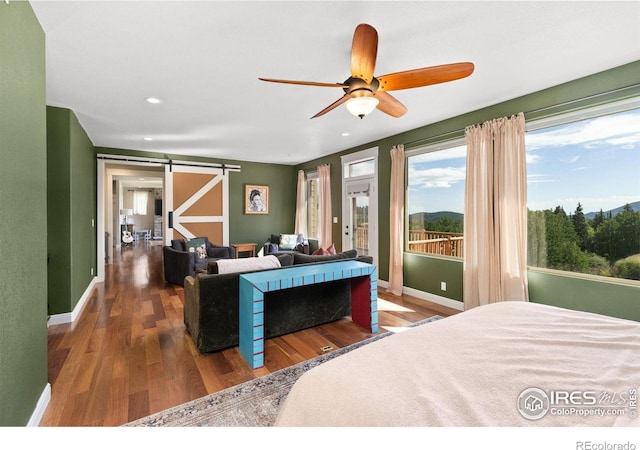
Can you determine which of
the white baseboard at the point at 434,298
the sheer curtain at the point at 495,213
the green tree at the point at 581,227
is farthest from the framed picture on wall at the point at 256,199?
the green tree at the point at 581,227

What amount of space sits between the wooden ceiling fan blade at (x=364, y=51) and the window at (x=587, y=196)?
250 cm

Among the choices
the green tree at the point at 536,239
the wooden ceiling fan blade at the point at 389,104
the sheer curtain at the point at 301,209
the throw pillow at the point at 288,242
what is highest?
the wooden ceiling fan blade at the point at 389,104

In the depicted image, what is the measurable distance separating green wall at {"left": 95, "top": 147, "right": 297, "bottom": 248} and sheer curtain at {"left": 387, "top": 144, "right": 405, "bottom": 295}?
12.2 feet

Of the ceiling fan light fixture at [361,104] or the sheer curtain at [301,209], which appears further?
the sheer curtain at [301,209]

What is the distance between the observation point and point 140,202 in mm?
13391

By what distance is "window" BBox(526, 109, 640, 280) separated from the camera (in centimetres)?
263

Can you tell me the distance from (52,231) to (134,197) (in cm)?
1144

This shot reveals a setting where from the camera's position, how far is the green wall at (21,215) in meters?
1.41

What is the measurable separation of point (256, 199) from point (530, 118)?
5.88m

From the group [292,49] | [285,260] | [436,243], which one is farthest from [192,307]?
[436,243]

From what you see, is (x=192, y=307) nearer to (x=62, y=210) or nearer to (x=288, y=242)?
(x=62, y=210)

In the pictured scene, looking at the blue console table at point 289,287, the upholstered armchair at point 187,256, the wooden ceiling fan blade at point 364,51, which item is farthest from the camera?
the upholstered armchair at point 187,256

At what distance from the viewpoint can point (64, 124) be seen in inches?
138

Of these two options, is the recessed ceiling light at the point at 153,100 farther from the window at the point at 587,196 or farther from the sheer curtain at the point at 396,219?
the window at the point at 587,196
